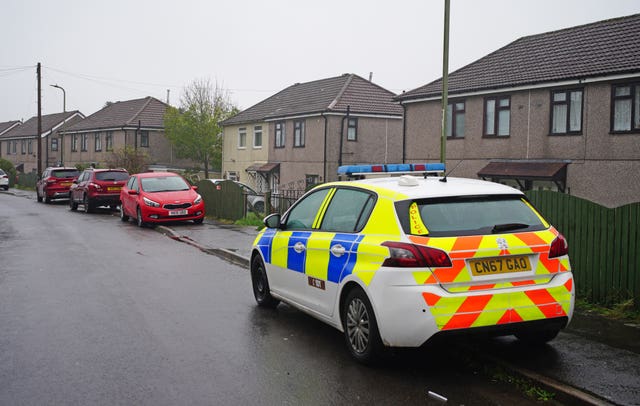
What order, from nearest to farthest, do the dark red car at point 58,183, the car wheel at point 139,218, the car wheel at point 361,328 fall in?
the car wheel at point 361,328
the car wheel at point 139,218
the dark red car at point 58,183

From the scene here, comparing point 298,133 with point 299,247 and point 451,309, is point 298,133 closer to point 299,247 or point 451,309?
point 299,247

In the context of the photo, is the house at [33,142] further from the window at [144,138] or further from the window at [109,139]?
the window at [144,138]

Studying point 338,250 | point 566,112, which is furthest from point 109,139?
point 338,250

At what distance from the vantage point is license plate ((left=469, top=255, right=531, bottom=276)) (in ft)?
17.9

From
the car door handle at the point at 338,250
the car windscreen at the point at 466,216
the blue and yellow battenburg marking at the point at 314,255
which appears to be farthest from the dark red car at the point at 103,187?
the car windscreen at the point at 466,216

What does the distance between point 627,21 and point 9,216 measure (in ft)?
72.5

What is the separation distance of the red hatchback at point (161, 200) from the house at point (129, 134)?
3538 centimetres

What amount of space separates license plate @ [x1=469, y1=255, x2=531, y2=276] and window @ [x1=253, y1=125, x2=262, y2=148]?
38006mm

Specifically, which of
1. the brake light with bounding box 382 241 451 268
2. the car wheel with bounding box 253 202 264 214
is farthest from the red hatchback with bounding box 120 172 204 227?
the brake light with bounding box 382 241 451 268

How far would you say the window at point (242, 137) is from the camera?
45188 mm

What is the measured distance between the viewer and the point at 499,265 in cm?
551

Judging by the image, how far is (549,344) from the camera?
6.38 metres

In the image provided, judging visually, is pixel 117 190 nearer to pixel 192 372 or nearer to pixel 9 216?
pixel 9 216

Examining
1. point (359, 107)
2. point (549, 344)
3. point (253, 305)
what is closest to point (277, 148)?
point (359, 107)
